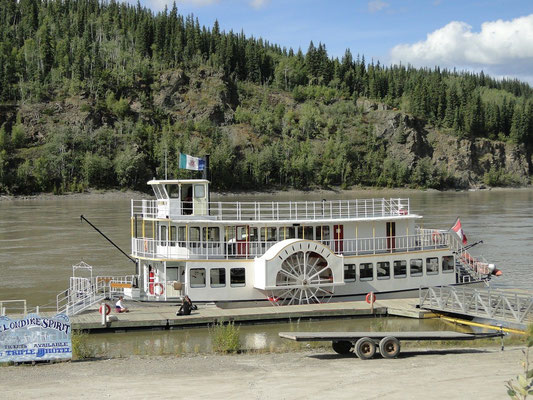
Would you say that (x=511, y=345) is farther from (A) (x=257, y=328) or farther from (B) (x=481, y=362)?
(A) (x=257, y=328)

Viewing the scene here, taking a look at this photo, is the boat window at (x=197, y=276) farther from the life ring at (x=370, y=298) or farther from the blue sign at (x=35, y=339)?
the blue sign at (x=35, y=339)

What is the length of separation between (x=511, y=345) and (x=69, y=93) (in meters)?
154

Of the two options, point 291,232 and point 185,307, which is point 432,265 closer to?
point 291,232

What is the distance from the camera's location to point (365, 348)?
18.2 meters

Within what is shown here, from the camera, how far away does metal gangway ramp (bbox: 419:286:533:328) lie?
915 inches

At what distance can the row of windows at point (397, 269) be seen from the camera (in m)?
29.7

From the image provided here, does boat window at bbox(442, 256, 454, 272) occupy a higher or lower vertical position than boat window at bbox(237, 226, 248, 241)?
lower

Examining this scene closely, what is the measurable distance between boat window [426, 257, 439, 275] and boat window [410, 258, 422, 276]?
44 centimetres

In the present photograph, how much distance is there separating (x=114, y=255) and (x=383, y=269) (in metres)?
25.6

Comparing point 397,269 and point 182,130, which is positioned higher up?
point 182,130

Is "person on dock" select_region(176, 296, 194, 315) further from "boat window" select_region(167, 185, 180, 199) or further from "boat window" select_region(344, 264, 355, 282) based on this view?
"boat window" select_region(344, 264, 355, 282)

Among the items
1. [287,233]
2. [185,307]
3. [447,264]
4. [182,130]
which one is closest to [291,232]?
[287,233]

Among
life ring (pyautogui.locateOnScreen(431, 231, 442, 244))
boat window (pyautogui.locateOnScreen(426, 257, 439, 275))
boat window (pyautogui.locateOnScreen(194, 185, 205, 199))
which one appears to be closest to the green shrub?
boat window (pyautogui.locateOnScreen(194, 185, 205, 199))

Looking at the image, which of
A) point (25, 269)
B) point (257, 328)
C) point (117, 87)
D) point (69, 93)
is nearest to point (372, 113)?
point (117, 87)
